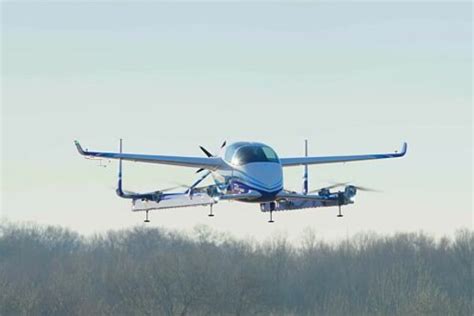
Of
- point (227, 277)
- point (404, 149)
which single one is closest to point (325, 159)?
point (404, 149)

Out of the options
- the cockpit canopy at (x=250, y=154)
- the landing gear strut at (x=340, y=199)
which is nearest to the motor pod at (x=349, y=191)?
the landing gear strut at (x=340, y=199)

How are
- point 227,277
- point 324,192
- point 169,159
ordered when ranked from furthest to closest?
point 227,277 → point 169,159 → point 324,192

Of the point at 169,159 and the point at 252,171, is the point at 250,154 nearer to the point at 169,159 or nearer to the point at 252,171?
the point at 252,171

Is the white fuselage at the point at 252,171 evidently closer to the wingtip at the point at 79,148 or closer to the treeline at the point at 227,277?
the wingtip at the point at 79,148

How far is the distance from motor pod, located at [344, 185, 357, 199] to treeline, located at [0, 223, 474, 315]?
44.4m

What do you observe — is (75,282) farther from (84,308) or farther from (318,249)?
(318,249)

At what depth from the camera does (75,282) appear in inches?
5202

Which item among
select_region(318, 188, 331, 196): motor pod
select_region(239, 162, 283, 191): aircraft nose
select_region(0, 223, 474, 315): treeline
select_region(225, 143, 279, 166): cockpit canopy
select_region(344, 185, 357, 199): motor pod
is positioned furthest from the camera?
select_region(0, 223, 474, 315): treeline

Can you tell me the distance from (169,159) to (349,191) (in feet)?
27.7

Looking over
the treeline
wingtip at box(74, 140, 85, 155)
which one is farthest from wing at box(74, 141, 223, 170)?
the treeline

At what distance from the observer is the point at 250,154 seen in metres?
75.6

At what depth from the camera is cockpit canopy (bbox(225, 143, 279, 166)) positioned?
248ft

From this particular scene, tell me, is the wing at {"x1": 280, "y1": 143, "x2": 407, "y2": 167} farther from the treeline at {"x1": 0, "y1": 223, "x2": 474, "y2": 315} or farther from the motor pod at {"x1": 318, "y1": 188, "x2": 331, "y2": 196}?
the treeline at {"x1": 0, "y1": 223, "x2": 474, "y2": 315}

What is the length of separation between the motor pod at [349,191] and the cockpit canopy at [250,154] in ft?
11.1
